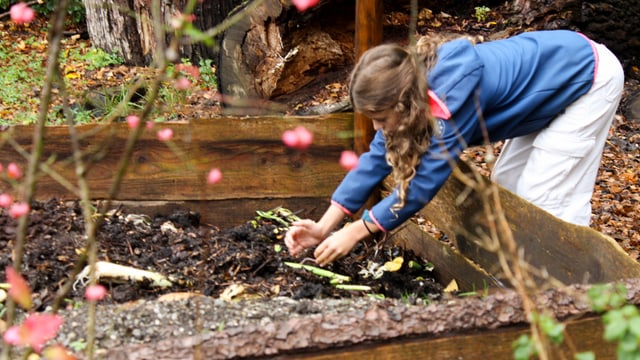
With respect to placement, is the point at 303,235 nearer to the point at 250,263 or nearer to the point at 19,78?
the point at 250,263

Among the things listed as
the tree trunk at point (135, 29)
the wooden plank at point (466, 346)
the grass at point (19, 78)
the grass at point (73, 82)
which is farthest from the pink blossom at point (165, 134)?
the tree trunk at point (135, 29)

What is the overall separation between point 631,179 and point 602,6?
1.55 m

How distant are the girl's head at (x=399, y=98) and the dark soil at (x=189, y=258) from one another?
61cm

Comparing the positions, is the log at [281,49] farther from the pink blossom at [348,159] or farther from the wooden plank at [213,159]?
A: the pink blossom at [348,159]

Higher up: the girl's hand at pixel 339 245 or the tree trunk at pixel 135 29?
the tree trunk at pixel 135 29

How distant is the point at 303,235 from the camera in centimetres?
295

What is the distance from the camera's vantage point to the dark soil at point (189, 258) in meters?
2.95

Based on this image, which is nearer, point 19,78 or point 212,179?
point 212,179

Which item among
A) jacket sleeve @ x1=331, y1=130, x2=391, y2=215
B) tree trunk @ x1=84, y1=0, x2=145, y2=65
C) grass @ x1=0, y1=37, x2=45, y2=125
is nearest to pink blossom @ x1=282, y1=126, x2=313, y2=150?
jacket sleeve @ x1=331, y1=130, x2=391, y2=215

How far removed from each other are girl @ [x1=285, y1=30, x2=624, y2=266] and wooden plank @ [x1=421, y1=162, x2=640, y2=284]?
234mm

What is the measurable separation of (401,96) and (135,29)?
4.85 metres

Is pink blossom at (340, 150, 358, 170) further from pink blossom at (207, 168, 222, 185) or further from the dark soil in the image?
pink blossom at (207, 168, 222, 185)

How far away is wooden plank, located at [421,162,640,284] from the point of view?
2273mm

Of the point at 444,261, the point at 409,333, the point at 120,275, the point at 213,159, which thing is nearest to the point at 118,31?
the point at 213,159
